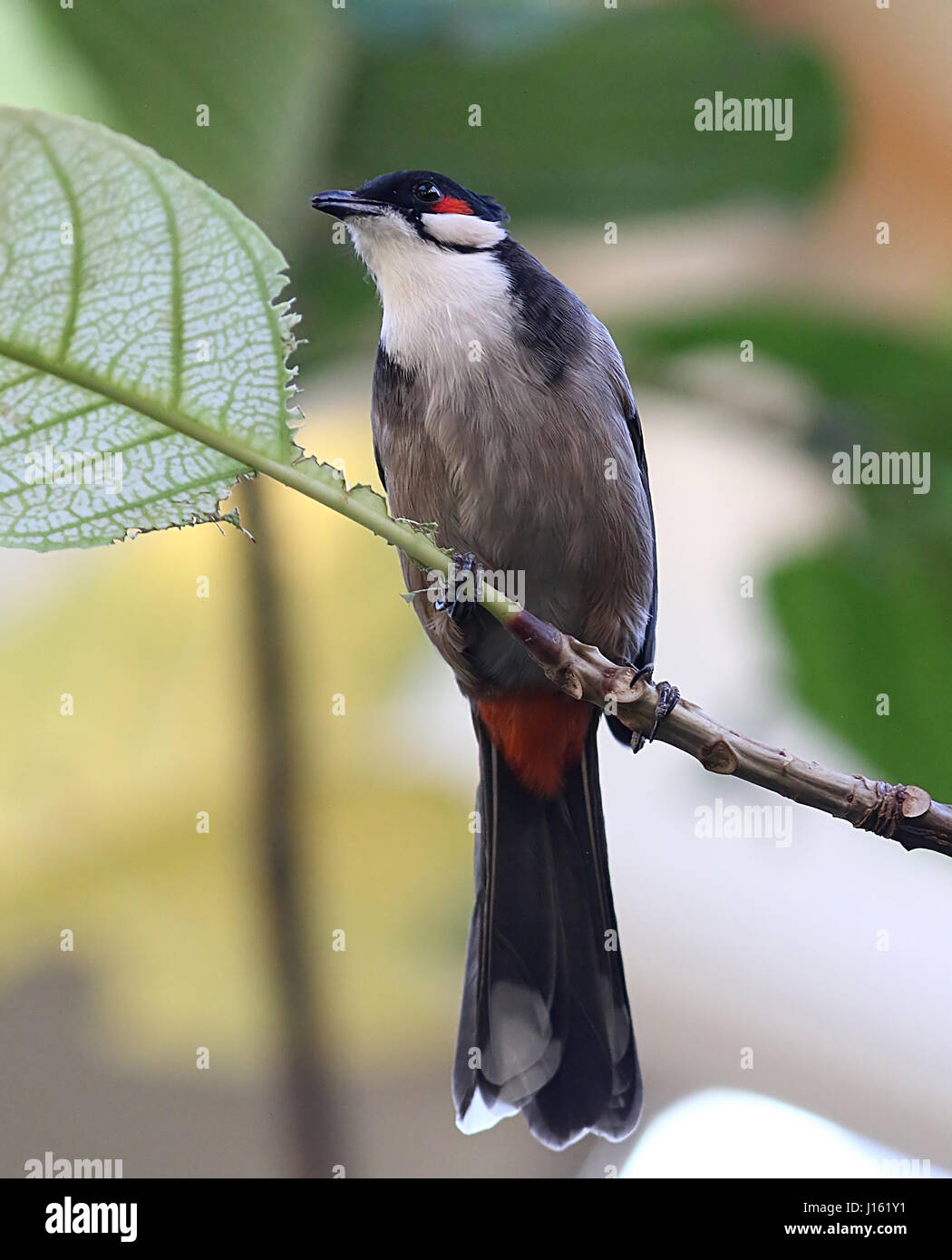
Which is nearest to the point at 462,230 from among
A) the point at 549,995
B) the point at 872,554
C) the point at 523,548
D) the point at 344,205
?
the point at 344,205

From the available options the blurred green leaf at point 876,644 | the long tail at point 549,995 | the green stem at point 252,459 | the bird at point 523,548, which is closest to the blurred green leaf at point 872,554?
the blurred green leaf at point 876,644

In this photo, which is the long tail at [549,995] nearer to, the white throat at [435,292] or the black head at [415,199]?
the white throat at [435,292]

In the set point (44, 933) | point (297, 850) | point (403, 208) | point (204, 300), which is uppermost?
point (403, 208)

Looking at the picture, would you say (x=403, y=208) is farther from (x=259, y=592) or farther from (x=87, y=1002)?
(x=87, y=1002)

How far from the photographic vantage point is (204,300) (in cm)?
57

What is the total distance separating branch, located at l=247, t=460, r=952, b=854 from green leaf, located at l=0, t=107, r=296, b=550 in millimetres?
111

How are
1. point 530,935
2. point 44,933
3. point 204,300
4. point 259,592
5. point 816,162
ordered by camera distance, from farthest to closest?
point 44,933, point 816,162, point 530,935, point 259,592, point 204,300

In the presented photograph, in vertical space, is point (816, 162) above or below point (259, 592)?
above

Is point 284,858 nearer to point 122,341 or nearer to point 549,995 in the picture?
point 549,995

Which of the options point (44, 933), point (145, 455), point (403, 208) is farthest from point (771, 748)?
point (44, 933)

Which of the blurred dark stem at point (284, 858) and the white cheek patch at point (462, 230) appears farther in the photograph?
the white cheek patch at point (462, 230)

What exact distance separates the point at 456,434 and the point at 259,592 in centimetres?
23

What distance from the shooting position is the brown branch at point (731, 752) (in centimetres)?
66

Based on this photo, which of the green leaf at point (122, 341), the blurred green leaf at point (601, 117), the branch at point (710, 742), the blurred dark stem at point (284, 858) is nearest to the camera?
the green leaf at point (122, 341)
